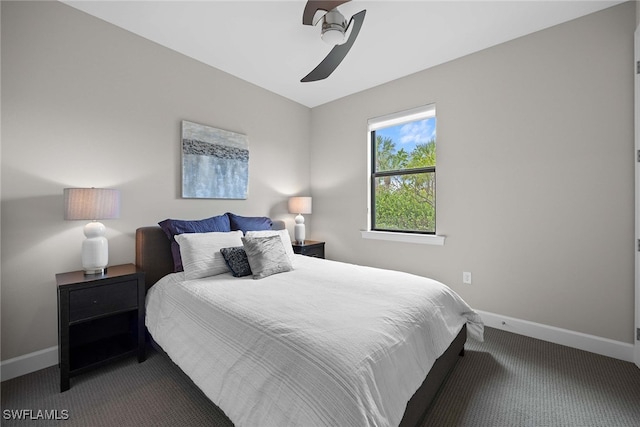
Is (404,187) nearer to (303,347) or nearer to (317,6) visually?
(317,6)

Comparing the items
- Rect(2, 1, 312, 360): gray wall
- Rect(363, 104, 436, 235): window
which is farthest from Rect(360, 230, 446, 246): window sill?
Rect(2, 1, 312, 360): gray wall

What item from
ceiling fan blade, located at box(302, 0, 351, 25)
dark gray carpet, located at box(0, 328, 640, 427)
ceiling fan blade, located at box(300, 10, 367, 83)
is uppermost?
ceiling fan blade, located at box(302, 0, 351, 25)

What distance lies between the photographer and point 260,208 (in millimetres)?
3646

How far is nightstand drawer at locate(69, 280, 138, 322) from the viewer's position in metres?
1.86

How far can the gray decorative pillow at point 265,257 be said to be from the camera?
227cm

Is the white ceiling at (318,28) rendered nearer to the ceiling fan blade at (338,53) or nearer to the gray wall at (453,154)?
the gray wall at (453,154)

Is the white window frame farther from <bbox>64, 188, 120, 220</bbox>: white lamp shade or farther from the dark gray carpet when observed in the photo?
<bbox>64, 188, 120, 220</bbox>: white lamp shade

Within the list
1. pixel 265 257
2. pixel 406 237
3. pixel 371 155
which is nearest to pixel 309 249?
pixel 406 237

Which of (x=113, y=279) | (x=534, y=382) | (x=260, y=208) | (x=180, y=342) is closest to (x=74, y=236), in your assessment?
(x=113, y=279)

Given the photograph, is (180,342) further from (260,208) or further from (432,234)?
(432,234)

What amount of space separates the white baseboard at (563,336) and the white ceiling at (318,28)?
2.70 meters

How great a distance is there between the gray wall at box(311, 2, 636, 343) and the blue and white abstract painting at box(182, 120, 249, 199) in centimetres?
203

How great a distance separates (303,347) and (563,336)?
101 inches

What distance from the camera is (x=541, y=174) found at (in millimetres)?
2492
